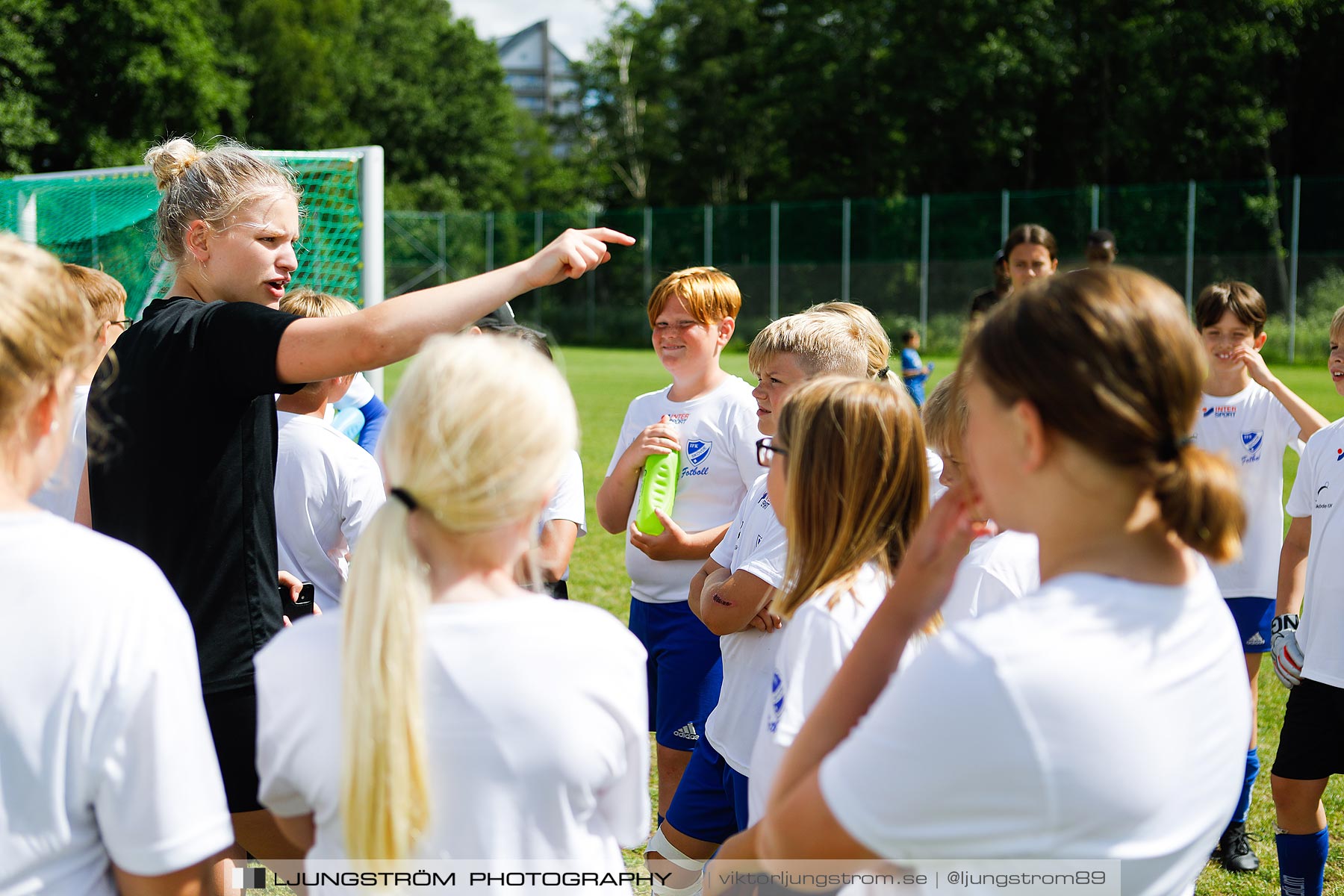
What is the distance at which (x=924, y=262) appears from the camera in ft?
96.0

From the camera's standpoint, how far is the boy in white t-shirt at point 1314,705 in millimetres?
3074

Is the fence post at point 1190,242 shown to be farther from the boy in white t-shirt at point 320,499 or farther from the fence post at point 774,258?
the boy in white t-shirt at point 320,499

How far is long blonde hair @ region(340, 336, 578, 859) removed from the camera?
141cm

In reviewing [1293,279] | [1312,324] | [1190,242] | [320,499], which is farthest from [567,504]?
[1190,242]

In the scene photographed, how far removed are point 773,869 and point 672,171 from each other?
4884cm

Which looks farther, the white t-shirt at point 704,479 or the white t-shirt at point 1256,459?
the white t-shirt at point 1256,459

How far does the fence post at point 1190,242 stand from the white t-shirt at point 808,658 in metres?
26.8

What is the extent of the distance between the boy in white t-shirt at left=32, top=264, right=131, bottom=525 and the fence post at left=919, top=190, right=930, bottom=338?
2658cm

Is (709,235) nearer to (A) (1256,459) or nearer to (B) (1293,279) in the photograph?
(B) (1293,279)

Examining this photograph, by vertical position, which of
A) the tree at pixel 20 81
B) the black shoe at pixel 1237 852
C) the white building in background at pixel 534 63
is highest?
the white building in background at pixel 534 63

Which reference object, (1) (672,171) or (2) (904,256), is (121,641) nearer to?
(2) (904,256)

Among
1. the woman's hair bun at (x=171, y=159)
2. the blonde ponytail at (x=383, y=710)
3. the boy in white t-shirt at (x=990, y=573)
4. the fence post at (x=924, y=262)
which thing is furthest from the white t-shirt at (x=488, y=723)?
the fence post at (x=924, y=262)

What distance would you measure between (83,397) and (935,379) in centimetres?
1984

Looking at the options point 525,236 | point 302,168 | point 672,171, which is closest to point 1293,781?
point 302,168
